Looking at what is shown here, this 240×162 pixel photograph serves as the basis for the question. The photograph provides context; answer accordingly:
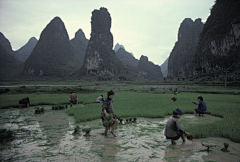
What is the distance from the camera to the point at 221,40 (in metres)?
74.2

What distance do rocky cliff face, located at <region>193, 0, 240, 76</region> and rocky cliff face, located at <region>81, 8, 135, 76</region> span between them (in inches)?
3449

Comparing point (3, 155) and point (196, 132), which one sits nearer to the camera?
point (3, 155)

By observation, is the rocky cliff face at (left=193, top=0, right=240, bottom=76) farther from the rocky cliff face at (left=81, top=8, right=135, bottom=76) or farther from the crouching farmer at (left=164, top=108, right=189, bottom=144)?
the rocky cliff face at (left=81, top=8, right=135, bottom=76)

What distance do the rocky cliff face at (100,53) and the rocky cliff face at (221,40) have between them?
87598mm

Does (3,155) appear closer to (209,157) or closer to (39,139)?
(39,139)

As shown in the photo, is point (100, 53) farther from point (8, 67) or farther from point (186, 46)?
point (8, 67)

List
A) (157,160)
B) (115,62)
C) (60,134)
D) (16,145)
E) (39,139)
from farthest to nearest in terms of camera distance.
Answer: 1. (115,62)
2. (60,134)
3. (39,139)
4. (16,145)
5. (157,160)

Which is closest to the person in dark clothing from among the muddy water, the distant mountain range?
the muddy water

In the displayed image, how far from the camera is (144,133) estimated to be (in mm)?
6078

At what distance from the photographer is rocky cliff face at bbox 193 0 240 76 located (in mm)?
67188

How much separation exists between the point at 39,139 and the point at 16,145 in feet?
2.43

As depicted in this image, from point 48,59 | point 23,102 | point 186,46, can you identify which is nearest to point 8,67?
point 48,59

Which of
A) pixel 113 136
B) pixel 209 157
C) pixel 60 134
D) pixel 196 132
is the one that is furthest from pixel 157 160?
pixel 60 134

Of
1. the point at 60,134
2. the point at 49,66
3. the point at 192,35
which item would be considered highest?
the point at 192,35
